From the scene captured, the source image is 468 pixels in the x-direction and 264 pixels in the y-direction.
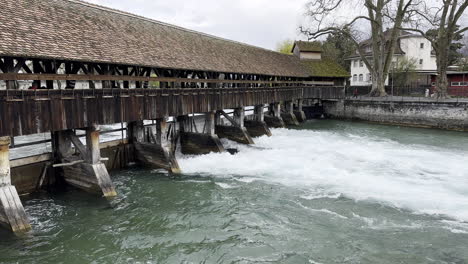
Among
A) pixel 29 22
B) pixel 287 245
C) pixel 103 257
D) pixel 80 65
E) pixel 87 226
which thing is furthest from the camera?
pixel 80 65

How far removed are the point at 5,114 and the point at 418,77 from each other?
36609mm

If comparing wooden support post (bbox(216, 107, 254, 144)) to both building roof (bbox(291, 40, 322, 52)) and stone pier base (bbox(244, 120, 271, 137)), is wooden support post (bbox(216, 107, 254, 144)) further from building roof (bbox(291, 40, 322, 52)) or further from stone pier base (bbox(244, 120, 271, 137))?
building roof (bbox(291, 40, 322, 52))

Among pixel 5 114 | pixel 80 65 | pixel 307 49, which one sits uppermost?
pixel 307 49

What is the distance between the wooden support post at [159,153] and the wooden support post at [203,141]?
2.33 meters

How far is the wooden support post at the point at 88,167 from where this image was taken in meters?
8.66

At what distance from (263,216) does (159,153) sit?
4.94 meters

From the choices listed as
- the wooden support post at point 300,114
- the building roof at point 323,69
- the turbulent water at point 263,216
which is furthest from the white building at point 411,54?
the turbulent water at point 263,216

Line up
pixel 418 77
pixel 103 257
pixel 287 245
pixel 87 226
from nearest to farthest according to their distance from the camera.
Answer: pixel 103 257
pixel 287 245
pixel 87 226
pixel 418 77

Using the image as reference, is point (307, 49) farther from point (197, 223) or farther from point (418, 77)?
point (197, 223)

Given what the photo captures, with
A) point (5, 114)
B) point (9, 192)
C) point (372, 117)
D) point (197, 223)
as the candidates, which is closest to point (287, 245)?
point (197, 223)

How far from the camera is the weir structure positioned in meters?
7.13

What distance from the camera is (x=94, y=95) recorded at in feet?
28.6

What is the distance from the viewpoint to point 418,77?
1358 inches

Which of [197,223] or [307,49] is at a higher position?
[307,49]
